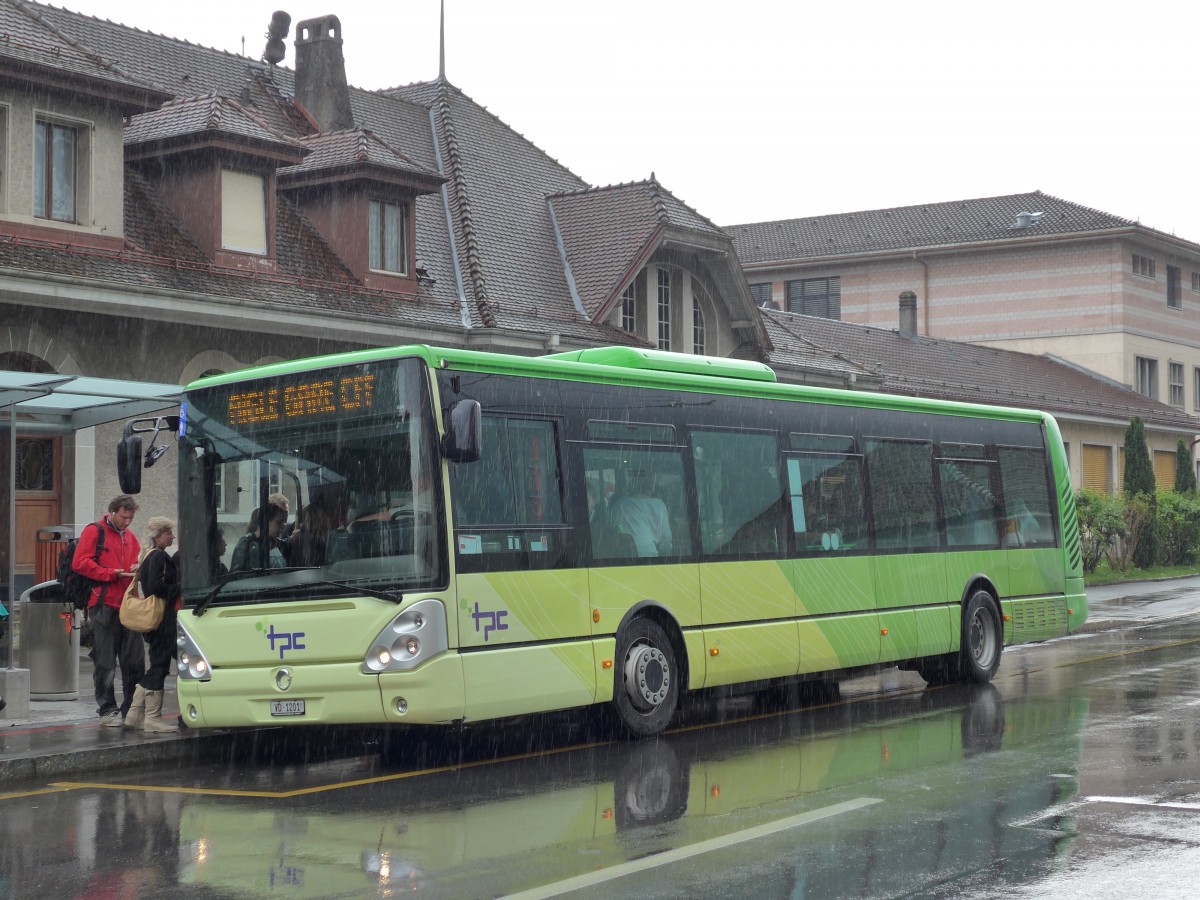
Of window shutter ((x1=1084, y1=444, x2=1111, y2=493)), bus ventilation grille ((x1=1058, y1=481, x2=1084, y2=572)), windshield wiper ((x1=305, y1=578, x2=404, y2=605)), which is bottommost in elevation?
windshield wiper ((x1=305, y1=578, x2=404, y2=605))

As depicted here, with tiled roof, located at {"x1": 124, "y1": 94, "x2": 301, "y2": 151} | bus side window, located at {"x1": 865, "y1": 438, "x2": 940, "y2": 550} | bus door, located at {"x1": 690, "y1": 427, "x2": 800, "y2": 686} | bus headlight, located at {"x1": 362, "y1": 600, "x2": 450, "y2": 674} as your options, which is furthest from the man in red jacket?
tiled roof, located at {"x1": 124, "y1": 94, "x2": 301, "y2": 151}

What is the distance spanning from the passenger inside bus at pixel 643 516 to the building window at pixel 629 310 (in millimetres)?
16936

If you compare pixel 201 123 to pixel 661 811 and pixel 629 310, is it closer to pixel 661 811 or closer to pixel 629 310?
pixel 629 310

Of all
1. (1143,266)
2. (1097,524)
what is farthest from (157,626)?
(1143,266)

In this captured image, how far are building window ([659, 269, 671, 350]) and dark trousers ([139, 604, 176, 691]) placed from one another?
735 inches

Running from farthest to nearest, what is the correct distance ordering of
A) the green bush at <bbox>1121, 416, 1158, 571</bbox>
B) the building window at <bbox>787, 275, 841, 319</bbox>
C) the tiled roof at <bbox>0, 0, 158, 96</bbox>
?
the building window at <bbox>787, 275, 841, 319</bbox>
the green bush at <bbox>1121, 416, 1158, 571</bbox>
the tiled roof at <bbox>0, 0, 158, 96</bbox>

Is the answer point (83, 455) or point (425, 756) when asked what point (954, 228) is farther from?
point (425, 756)

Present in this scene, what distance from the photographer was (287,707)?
36.5ft

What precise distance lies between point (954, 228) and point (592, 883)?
5922 cm

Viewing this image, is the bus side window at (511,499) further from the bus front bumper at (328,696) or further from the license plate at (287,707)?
the license plate at (287,707)

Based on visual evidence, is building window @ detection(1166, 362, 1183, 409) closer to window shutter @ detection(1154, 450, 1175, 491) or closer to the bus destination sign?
window shutter @ detection(1154, 450, 1175, 491)

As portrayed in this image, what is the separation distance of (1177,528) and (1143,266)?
1872 cm

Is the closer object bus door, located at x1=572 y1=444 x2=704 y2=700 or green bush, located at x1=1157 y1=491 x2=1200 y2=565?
bus door, located at x1=572 y1=444 x2=704 y2=700

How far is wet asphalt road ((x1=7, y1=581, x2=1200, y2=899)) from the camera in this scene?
730 centimetres
